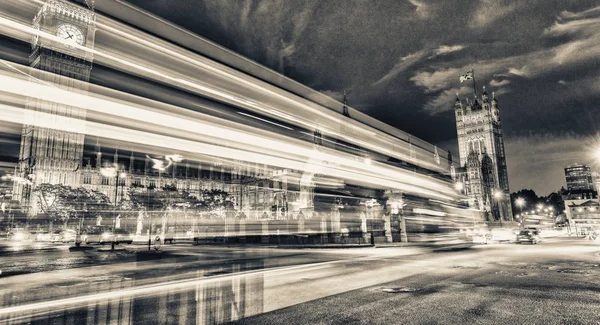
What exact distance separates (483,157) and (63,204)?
148 m

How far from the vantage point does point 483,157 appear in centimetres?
15075

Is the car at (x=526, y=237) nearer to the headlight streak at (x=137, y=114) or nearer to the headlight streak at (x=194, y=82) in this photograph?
the headlight streak at (x=194, y=82)

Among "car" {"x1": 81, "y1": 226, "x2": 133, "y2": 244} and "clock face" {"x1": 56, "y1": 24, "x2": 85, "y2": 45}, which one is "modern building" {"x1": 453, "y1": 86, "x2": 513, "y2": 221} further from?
"clock face" {"x1": 56, "y1": 24, "x2": 85, "y2": 45}

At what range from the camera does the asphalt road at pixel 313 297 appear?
5887 mm

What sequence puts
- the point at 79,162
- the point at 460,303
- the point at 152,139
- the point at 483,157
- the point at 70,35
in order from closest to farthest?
the point at 460,303, the point at 152,139, the point at 70,35, the point at 79,162, the point at 483,157

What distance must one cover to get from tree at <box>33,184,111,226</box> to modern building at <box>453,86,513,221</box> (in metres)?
124

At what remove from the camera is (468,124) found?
522 ft

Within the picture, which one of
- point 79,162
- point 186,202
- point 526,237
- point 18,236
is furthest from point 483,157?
point 18,236

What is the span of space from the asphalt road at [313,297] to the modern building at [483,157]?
140259 millimetres

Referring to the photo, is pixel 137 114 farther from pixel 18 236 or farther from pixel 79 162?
pixel 79 162

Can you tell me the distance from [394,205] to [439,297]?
2003cm

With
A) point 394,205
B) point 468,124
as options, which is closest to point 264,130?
point 394,205

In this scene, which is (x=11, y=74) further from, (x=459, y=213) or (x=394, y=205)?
(x=459, y=213)

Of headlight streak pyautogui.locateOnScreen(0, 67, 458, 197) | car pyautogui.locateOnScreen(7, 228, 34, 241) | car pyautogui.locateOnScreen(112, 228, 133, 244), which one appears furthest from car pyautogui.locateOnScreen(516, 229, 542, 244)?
car pyautogui.locateOnScreen(7, 228, 34, 241)
